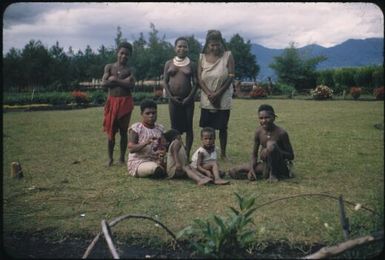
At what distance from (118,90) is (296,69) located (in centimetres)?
3030

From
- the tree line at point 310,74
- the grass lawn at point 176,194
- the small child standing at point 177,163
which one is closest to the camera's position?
the grass lawn at point 176,194

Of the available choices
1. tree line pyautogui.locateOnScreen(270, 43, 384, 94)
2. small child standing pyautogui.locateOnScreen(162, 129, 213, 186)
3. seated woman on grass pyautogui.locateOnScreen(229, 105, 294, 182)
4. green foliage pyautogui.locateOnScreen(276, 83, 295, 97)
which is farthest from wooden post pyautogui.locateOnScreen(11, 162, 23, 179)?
green foliage pyautogui.locateOnScreen(276, 83, 295, 97)

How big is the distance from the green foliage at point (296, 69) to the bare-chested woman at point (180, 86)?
28.5 metres

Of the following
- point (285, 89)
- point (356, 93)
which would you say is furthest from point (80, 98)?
point (285, 89)

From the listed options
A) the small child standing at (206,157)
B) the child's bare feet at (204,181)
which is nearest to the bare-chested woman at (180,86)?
the small child standing at (206,157)

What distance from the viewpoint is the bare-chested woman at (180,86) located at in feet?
20.7

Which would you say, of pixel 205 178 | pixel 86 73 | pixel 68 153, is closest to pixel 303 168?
pixel 205 178

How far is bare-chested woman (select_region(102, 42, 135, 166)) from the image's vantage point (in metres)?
6.24

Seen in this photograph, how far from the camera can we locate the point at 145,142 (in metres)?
5.53

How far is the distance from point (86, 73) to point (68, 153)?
90.8ft

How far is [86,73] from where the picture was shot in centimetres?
3400

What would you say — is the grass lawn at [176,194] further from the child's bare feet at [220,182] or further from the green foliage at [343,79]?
the green foliage at [343,79]

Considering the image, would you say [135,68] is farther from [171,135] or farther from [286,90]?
[171,135]

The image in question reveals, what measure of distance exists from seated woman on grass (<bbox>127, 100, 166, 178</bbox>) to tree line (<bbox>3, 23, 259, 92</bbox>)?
48.7 ft
